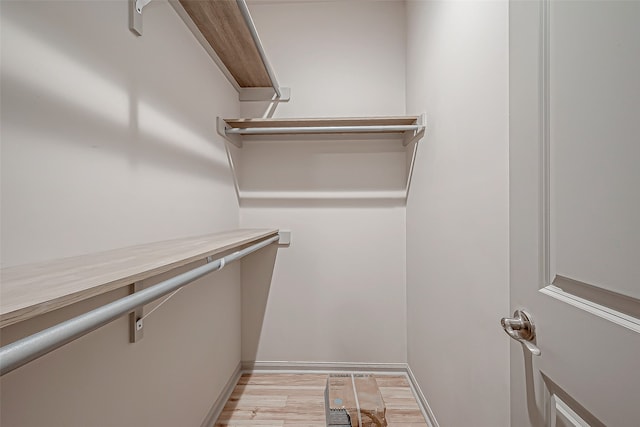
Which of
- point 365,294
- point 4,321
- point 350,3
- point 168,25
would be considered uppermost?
point 350,3

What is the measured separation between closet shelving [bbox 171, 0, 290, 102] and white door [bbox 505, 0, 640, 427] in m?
0.91

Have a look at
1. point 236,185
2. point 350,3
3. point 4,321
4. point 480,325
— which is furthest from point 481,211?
point 350,3

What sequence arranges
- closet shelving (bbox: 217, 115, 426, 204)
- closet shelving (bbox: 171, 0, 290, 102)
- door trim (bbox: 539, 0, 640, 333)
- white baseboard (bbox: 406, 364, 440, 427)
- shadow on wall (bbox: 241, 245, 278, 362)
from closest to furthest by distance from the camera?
door trim (bbox: 539, 0, 640, 333)
closet shelving (bbox: 171, 0, 290, 102)
white baseboard (bbox: 406, 364, 440, 427)
closet shelving (bbox: 217, 115, 426, 204)
shadow on wall (bbox: 241, 245, 278, 362)

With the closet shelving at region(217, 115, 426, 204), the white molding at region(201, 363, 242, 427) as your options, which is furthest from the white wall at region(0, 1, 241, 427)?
the closet shelving at region(217, 115, 426, 204)

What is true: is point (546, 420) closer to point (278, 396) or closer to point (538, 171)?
point (538, 171)

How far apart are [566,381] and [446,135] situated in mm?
1028

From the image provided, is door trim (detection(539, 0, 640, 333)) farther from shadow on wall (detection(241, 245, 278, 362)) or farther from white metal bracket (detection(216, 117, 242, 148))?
shadow on wall (detection(241, 245, 278, 362))

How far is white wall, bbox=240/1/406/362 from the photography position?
2039mm

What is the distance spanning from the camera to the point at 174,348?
1.18m

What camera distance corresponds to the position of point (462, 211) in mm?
1188

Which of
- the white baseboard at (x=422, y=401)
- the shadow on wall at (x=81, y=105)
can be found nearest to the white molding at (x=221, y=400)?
the white baseboard at (x=422, y=401)

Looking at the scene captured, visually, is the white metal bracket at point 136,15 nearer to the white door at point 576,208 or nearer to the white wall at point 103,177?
the white wall at point 103,177

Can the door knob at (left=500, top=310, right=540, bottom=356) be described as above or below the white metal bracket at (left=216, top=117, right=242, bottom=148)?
below

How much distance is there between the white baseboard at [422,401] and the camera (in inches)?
59.5
